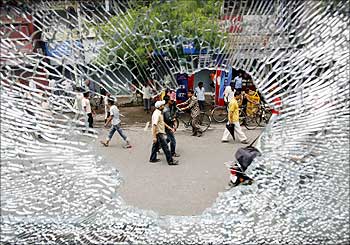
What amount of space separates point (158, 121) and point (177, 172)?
1.96 feet

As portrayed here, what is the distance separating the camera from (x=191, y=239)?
2.08 meters

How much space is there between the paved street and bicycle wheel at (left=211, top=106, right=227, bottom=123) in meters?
0.45

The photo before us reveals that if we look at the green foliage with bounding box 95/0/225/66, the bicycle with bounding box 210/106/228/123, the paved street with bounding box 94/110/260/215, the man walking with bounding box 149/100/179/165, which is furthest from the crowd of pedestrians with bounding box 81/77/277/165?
the green foliage with bounding box 95/0/225/66

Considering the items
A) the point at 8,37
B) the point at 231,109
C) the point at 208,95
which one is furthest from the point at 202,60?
the point at 208,95

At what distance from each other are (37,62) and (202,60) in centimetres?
79

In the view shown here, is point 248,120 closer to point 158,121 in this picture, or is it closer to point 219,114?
point 219,114

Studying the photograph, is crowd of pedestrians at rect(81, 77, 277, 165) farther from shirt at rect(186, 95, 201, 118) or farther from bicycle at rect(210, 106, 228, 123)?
bicycle at rect(210, 106, 228, 123)

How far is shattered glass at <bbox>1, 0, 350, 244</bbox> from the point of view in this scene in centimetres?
179

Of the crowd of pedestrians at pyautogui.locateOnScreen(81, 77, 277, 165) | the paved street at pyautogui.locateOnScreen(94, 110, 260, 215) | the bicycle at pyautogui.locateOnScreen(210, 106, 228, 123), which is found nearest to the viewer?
the paved street at pyautogui.locateOnScreen(94, 110, 260, 215)

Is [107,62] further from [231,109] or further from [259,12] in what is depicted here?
[231,109]

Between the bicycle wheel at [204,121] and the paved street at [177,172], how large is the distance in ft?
0.31

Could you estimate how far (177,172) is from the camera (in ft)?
14.5

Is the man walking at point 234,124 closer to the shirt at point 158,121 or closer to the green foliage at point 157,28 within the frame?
the shirt at point 158,121

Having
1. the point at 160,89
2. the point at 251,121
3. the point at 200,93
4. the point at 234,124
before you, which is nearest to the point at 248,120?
the point at 251,121
